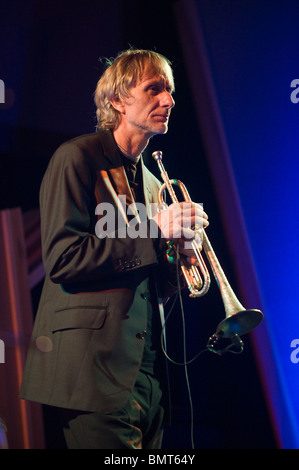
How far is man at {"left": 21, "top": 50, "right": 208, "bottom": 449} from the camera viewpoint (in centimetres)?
145

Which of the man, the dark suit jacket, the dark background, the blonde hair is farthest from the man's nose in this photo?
the dark background

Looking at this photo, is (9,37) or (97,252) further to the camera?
(9,37)

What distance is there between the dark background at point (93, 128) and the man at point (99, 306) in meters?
1.38

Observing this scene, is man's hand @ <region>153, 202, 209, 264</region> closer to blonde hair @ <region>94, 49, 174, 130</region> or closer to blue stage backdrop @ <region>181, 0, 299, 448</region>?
blonde hair @ <region>94, 49, 174, 130</region>

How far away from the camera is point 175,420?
10.9 feet

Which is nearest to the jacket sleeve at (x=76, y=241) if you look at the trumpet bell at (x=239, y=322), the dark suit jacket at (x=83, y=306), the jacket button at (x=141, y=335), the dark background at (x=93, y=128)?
the dark suit jacket at (x=83, y=306)

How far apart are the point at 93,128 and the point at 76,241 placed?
6.33 ft

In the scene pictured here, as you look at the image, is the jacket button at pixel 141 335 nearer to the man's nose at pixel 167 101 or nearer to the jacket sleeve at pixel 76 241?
the jacket sleeve at pixel 76 241

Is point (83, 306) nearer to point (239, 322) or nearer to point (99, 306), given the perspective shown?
point (99, 306)

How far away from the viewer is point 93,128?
3277 millimetres

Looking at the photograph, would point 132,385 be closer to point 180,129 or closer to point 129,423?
point 129,423

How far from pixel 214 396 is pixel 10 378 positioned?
4.48 ft
